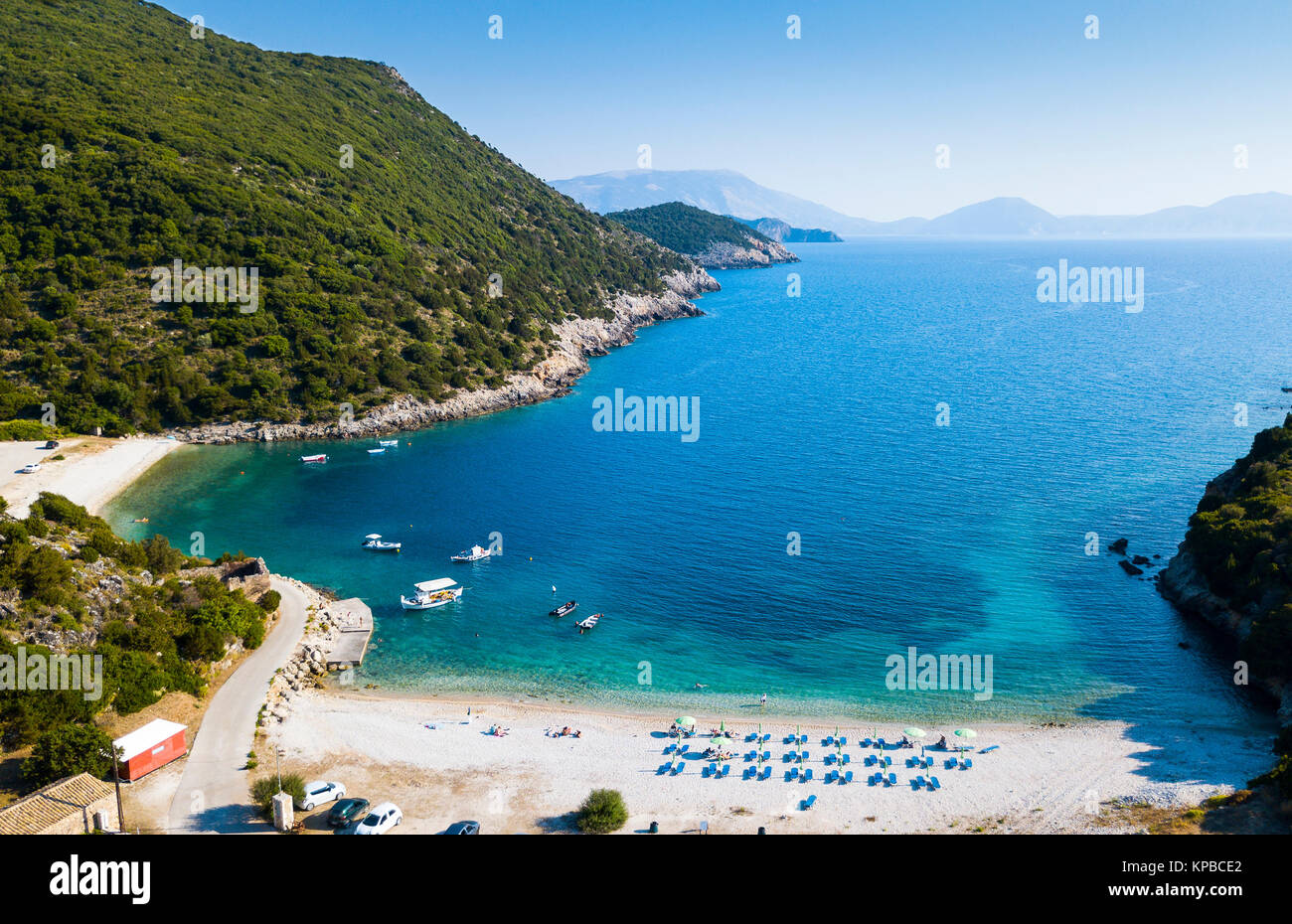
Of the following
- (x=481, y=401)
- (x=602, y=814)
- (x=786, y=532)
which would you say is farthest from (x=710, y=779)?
(x=481, y=401)

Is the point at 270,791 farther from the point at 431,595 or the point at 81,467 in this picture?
the point at 81,467

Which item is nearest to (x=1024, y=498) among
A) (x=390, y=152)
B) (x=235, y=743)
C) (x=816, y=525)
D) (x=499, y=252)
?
(x=816, y=525)

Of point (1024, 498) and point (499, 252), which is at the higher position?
point (499, 252)

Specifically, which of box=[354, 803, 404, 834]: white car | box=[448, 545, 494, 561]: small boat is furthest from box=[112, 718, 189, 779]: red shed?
box=[448, 545, 494, 561]: small boat

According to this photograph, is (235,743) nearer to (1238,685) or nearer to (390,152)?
(1238,685)

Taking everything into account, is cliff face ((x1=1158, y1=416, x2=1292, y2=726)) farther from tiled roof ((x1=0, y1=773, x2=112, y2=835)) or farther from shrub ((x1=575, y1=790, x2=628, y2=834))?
tiled roof ((x1=0, y1=773, x2=112, y2=835))

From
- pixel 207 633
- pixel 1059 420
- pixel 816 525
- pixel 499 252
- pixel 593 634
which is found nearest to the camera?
pixel 207 633
